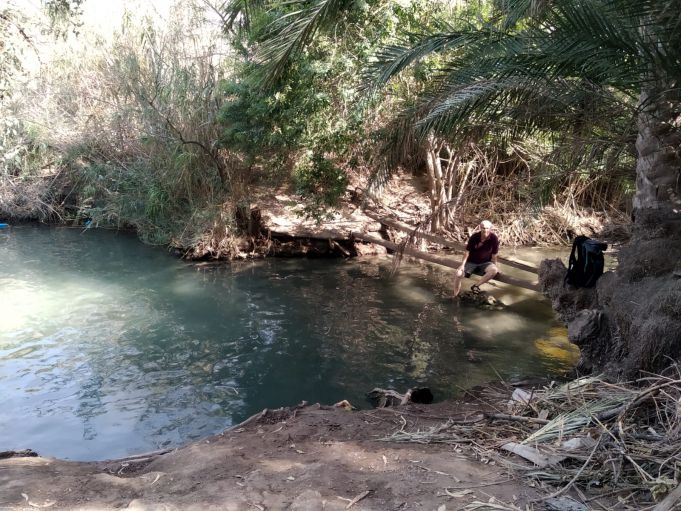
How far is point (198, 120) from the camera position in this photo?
Answer: 15.4 meters

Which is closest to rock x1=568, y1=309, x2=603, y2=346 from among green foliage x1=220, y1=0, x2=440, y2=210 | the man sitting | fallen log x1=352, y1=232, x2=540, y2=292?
fallen log x1=352, y1=232, x2=540, y2=292

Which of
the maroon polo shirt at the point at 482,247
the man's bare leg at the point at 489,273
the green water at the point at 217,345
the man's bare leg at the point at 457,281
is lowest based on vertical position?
the green water at the point at 217,345

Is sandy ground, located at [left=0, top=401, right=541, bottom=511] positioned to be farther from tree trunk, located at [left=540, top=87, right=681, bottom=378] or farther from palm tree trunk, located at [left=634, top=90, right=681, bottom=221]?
palm tree trunk, located at [left=634, top=90, right=681, bottom=221]

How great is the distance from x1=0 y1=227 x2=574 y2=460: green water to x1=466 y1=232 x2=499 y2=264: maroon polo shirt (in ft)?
3.21

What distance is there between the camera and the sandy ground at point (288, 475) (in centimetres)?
372

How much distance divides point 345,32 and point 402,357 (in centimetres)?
719

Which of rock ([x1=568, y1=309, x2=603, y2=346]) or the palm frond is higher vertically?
the palm frond

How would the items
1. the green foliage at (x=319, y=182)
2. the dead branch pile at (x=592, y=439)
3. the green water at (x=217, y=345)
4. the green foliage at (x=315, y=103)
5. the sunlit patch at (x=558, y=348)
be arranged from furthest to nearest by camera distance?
the green foliage at (x=319, y=182) < the green foliage at (x=315, y=103) < the sunlit patch at (x=558, y=348) < the green water at (x=217, y=345) < the dead branch pile at (x=592, y=439)

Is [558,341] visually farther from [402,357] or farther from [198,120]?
[198,120]

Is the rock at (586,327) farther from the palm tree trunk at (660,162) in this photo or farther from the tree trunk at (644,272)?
the palm tree trunk at (660,162)

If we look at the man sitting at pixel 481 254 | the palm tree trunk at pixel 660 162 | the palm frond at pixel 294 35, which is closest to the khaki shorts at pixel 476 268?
the man sitting at pixel 481 254

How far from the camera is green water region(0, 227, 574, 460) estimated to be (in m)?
6.86

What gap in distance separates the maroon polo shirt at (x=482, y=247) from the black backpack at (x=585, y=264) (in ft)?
12.4

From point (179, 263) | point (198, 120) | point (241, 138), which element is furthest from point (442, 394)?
point (198, 120)
